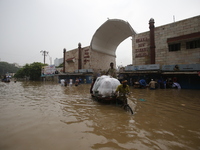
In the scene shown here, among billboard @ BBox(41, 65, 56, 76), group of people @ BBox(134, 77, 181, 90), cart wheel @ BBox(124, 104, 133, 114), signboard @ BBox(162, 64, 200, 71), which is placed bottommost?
cart wheel @ BBox(124, 104, 133, 114)

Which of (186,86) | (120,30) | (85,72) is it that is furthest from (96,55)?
(186,86)

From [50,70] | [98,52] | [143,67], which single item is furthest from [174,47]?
[50,70]

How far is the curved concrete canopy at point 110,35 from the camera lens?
2038cm

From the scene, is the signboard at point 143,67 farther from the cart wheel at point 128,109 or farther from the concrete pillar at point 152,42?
the cart wheel at point 128,109

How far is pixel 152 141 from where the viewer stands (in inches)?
102

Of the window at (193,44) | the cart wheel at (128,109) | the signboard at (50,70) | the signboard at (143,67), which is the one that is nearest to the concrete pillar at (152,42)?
the signboard at (143,67)

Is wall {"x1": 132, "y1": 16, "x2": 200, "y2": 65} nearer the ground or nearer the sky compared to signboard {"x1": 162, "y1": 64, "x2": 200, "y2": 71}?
nearer the sky

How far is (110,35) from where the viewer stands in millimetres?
23578

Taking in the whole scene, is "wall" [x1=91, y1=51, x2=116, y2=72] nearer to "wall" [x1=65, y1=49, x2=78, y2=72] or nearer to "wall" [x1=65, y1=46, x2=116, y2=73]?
"wall" [x1=65, y1=46, x2=116, y2=73]

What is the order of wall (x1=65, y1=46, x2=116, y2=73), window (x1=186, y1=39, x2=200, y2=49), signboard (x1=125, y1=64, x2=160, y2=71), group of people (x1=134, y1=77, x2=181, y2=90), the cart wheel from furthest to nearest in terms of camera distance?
wall (x1=65, y1=46, x2=116, y2=73) < signboard (x1=125, y1=64, x2=160, y2=71) < group of people (x1=134, y1=77, x2=181, y2=90) < window (x1=186, y1=39, x2=200, y2=49) < the cart wheel

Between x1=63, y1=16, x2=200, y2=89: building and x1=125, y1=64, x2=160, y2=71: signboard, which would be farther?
x1=125, y1=64, x2=160, y2=71: signboard

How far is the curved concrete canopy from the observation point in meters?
20.4

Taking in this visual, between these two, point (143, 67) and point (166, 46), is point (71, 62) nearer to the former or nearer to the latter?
point (143, 67)

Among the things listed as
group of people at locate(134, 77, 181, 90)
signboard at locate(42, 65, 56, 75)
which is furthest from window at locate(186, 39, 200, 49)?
signboard at locate(42, 65, 56, 75)
